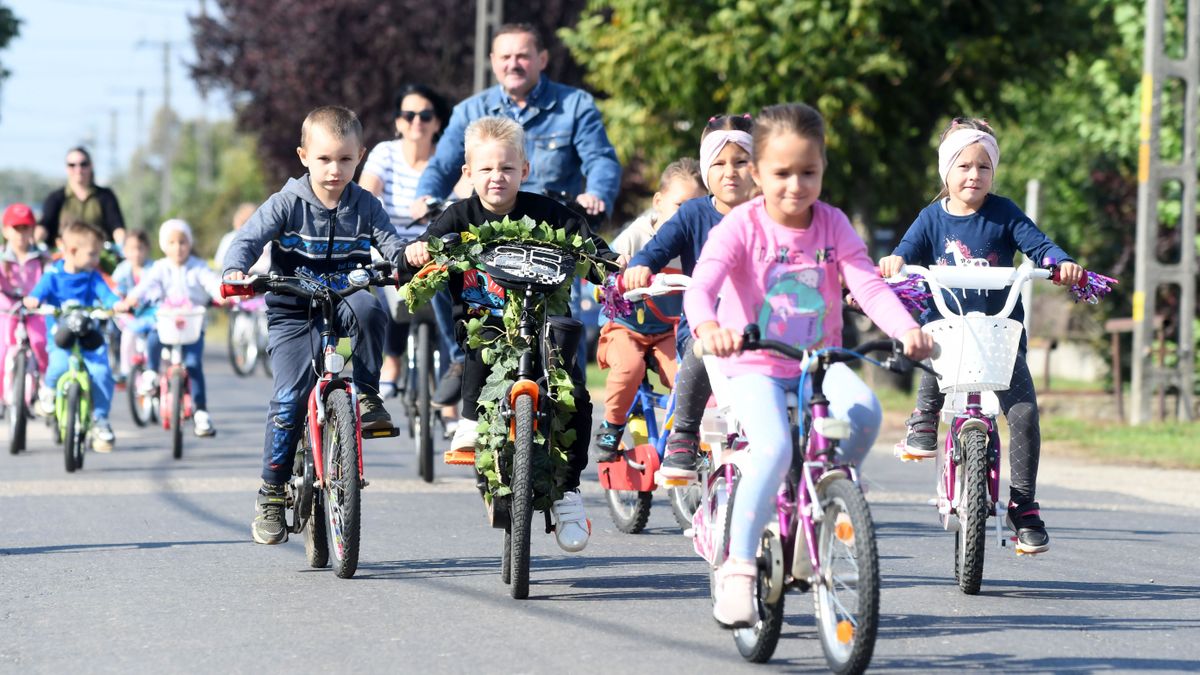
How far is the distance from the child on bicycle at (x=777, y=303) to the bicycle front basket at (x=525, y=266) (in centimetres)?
113

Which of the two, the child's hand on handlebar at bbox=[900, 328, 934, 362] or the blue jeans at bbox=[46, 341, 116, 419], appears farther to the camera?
the blue jeans at bbox=[46, 341, 116, 419]

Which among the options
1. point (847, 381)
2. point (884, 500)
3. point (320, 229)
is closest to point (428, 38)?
point (884, 500)

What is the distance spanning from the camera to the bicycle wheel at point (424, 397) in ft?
37.2

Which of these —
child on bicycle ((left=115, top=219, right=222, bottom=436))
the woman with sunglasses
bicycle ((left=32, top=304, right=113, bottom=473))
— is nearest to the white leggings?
bicycle ((left=32, top=304, right=113, bottom=473))

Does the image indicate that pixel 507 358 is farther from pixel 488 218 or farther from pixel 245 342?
pixel 245 342

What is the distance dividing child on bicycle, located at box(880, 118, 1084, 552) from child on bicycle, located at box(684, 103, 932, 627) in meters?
1.58

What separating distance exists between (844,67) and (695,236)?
13916mm

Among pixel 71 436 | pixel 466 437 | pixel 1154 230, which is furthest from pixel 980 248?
pixel 1154 230

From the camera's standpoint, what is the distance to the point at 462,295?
25.2 ft

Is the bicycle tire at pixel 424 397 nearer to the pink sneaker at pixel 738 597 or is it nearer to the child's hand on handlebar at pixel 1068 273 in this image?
the child's hand on handlebar at pixel 1068 273

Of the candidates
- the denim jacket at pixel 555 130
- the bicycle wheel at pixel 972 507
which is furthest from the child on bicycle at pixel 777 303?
the denim jacket at pixel 555 130

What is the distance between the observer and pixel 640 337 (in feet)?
30.3

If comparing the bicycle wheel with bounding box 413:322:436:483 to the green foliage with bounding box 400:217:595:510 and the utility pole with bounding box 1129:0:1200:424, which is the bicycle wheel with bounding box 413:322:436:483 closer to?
the green foliage with bounding box 400:217:595:510

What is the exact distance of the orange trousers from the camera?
9188mm
